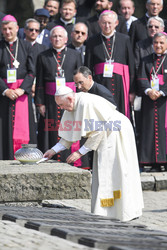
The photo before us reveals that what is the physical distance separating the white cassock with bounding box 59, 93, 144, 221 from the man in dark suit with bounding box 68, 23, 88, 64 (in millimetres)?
4207

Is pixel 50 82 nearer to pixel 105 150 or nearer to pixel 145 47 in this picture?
pixel 145 47

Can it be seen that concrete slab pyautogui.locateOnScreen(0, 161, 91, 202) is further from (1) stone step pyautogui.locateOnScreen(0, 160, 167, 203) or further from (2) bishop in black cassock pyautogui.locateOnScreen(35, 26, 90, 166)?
(2) bishop in black cassock pyautogui.locateOnScreen(35, 26, 90, 166)

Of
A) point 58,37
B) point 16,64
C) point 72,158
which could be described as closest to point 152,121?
point 58,37

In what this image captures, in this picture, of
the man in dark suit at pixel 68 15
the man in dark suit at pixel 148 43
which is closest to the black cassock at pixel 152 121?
the man in dark suit at pixel 148 43

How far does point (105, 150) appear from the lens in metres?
7.85

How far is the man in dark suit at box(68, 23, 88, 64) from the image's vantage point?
1198 cm

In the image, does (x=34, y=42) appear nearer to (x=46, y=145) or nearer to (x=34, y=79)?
(x=34, y=79)

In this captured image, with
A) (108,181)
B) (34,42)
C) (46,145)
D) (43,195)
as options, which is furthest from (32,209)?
(34,42)

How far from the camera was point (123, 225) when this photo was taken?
5926 mm

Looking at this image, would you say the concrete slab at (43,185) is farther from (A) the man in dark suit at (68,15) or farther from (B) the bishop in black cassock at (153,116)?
(A) the man in dark suit at (68,15)

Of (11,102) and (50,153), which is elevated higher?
(11,102)

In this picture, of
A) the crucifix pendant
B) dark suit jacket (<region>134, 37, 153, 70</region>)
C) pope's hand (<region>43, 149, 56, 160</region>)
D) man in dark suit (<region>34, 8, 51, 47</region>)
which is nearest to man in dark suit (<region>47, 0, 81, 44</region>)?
man in dark suit (<region>34, 8, 51, 47</region>)

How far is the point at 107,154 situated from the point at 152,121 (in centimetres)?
449

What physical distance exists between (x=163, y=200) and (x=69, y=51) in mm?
3164
